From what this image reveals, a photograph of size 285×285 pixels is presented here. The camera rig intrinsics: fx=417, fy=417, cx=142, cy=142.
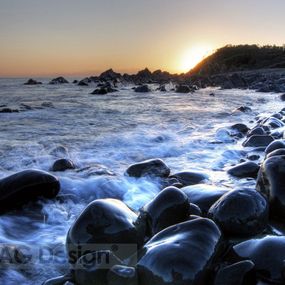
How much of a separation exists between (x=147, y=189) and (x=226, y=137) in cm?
401

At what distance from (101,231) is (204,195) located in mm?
1121

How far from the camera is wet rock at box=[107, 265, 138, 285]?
2396 millimetres

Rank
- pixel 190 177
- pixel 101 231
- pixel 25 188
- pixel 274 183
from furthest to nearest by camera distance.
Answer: pixel 190 177 < pixel 25 188 < pixel 274 183 < pixel 101 231

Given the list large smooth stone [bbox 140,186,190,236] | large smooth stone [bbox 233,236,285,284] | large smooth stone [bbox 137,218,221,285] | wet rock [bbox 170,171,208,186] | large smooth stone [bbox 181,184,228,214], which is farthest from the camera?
wet rock [bbox 170,171,208,186]

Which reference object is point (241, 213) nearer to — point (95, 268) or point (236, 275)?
point (236, 275)

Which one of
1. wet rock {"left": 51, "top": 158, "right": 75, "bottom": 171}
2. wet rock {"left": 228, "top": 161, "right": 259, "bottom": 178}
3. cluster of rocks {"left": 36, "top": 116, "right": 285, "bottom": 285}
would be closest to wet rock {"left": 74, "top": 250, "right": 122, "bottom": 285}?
cluster of rocks {"left": 36, "top": 116, "right": 285, "bottom": 285}

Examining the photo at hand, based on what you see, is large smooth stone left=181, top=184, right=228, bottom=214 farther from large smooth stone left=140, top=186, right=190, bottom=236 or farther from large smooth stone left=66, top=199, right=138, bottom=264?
large smooth stone left=66, top=199, right=138, bottom=264

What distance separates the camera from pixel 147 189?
15.7 feet

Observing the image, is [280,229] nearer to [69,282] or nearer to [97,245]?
[97,245]

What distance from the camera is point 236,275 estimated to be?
2.41 meters

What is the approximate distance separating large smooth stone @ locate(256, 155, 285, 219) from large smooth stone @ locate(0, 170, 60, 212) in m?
2.18

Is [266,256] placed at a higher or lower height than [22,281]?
higher

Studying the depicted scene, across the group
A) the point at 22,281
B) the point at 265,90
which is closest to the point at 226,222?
the point at 22,281

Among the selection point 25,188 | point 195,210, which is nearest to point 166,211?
point 195,210
